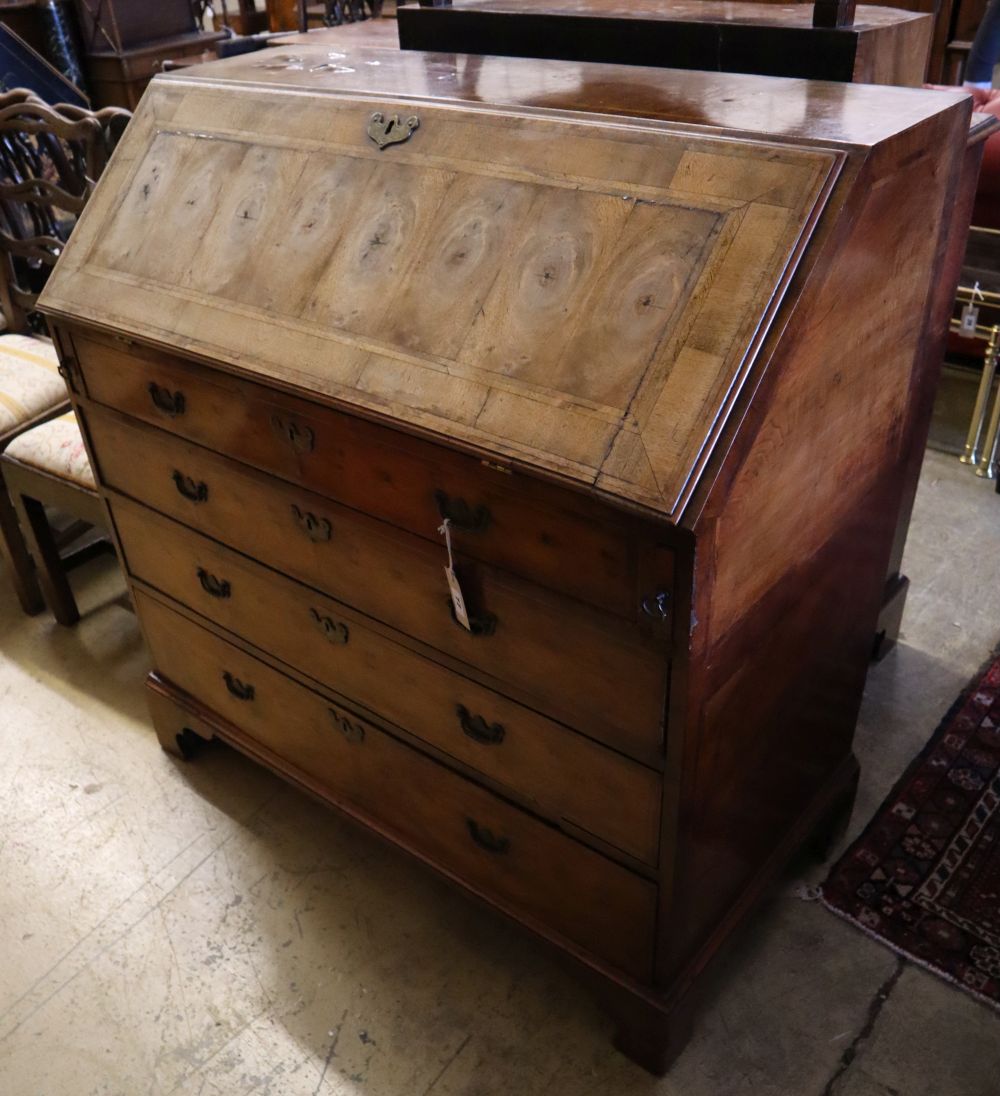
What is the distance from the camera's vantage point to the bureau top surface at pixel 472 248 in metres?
0.95

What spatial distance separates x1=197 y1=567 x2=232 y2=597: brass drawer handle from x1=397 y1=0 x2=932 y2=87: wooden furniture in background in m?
0.93

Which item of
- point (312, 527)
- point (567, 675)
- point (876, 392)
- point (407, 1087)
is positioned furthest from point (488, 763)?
point (876, 392)

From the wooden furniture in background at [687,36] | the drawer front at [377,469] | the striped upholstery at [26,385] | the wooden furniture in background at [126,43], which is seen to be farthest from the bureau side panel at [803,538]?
the wooden furniture in background at [126,43]

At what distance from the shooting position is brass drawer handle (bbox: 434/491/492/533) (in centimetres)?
110

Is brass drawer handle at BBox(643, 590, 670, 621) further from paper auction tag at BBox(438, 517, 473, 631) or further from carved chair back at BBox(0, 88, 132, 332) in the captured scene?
carved chair back at BBox(0, 88, 132, 332)

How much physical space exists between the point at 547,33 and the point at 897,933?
1.50m

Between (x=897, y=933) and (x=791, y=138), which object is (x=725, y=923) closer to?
(x=897, y=933)

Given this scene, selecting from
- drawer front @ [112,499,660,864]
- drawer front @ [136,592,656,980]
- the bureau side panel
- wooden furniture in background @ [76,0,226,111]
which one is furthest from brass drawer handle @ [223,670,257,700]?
wooden furniture in background @ [76,0,226,111]

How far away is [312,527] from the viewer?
1349mm

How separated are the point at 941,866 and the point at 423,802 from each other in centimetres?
89

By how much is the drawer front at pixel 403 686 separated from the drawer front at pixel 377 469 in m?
0.22

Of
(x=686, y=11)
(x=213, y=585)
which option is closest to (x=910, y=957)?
(x=213, y=585)

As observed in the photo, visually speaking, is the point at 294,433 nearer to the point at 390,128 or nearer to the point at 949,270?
the point at 390,128

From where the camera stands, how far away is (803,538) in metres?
1.19
